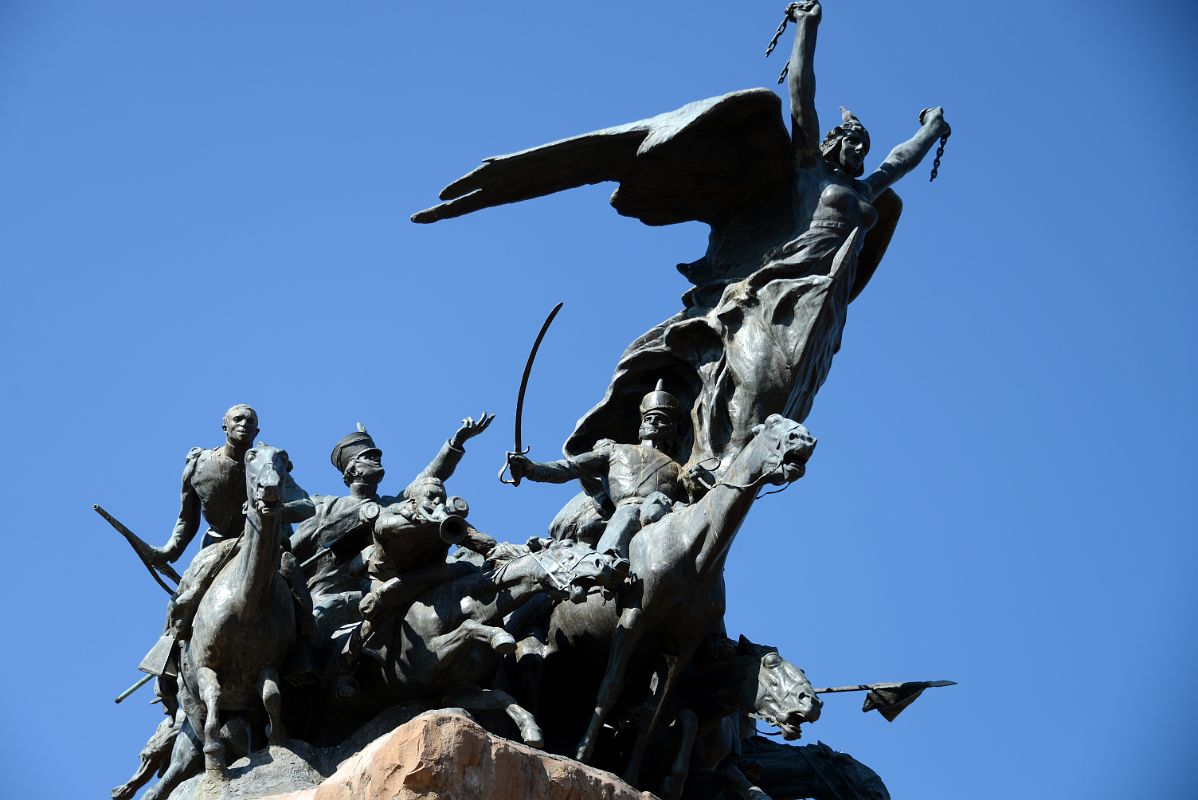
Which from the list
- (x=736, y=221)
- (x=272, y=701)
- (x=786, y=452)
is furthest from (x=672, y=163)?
(x=272, y=701)

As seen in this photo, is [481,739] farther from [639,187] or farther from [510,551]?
[639,187]

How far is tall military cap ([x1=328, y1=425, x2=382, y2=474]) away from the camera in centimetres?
1739

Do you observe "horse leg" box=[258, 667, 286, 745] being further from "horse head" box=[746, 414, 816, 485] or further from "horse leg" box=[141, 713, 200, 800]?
"horse head" box=[746, 414, 816, 485]

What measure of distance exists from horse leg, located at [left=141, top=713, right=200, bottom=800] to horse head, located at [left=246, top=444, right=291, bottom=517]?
1637 mm

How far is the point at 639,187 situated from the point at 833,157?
1.61 metres

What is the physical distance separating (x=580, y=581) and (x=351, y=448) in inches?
155

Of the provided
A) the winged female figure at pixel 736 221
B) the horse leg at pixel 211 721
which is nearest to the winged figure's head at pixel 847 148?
the winged female figure at pixel 736 221

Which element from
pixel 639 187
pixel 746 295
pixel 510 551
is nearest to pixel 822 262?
pixel 746 295

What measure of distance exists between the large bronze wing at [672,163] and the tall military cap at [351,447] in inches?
75.0

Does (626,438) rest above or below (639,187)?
below

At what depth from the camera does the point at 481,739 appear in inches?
513

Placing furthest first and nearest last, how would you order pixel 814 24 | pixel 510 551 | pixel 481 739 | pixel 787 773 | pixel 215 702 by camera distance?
pixel 814 24
pixel 787 773
pixel 510 551
pixel 215 702
pixel 481 739

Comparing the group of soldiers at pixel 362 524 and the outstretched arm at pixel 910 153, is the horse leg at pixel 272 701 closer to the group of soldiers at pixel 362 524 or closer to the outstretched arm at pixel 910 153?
the group of soldiers at pixel 362 524

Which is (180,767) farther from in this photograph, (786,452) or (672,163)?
(672,163)
